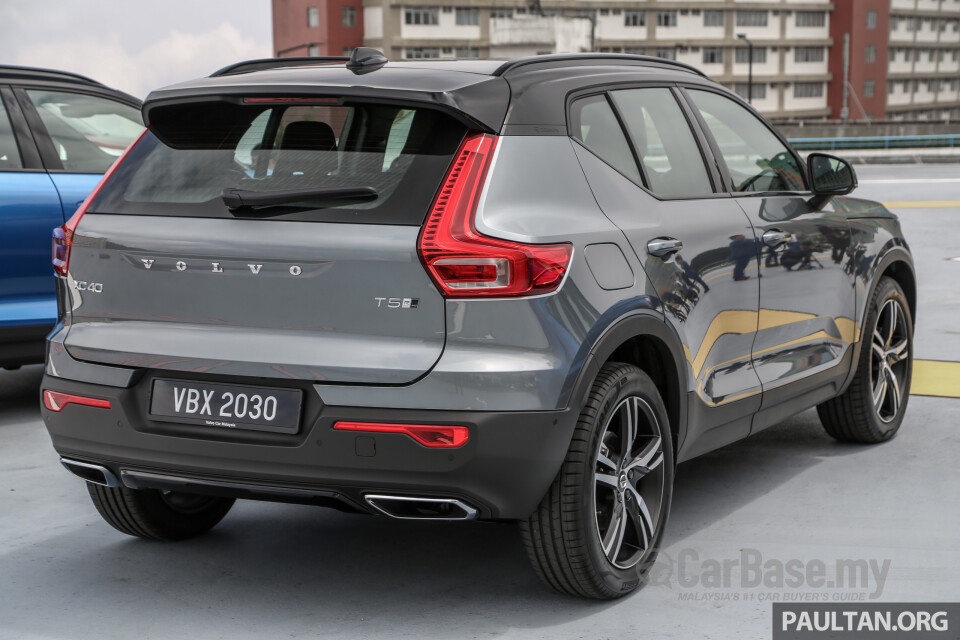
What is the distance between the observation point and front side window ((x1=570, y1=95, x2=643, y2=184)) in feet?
13.3

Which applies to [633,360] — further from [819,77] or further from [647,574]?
[819,77]

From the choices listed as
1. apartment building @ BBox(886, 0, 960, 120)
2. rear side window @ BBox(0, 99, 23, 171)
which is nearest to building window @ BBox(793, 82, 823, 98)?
apartment building @ BBox(886, 0, 960, 120)

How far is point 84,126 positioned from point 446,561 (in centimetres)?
393

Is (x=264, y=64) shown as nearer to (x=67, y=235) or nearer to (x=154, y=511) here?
(x=67, y=235)

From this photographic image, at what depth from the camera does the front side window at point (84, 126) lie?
6.99 meters

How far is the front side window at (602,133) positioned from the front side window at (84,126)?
3367 millimetres

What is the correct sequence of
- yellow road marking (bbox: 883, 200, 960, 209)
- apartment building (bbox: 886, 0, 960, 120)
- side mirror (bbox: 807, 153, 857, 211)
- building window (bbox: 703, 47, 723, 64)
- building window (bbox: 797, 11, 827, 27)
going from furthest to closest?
apartment building (bbox: 886, 0, 960, 120) → building window (bbox: 797, 11, 827, 27) → building window (bbox: 703, 47, 723, 64) → yellow road marking (bbox: 883, 200, 960, 209) → side mirror (bbox: 807, 153, 857, 211)

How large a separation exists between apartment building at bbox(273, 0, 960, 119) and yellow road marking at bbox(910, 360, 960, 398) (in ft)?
297

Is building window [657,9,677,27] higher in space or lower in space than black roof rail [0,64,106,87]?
lower

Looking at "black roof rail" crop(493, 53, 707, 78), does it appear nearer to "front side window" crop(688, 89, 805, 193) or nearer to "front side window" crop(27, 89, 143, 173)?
"front side window" crop(688, 89, 805, 193)

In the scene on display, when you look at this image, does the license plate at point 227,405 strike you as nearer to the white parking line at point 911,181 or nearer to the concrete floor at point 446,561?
the concrete floor at point 446,561

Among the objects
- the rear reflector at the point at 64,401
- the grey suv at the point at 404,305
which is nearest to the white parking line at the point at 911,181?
the grey suv at the point at 404,305

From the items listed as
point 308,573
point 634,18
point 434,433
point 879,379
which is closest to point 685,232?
point 434,433

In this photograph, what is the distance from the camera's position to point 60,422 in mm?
3961
